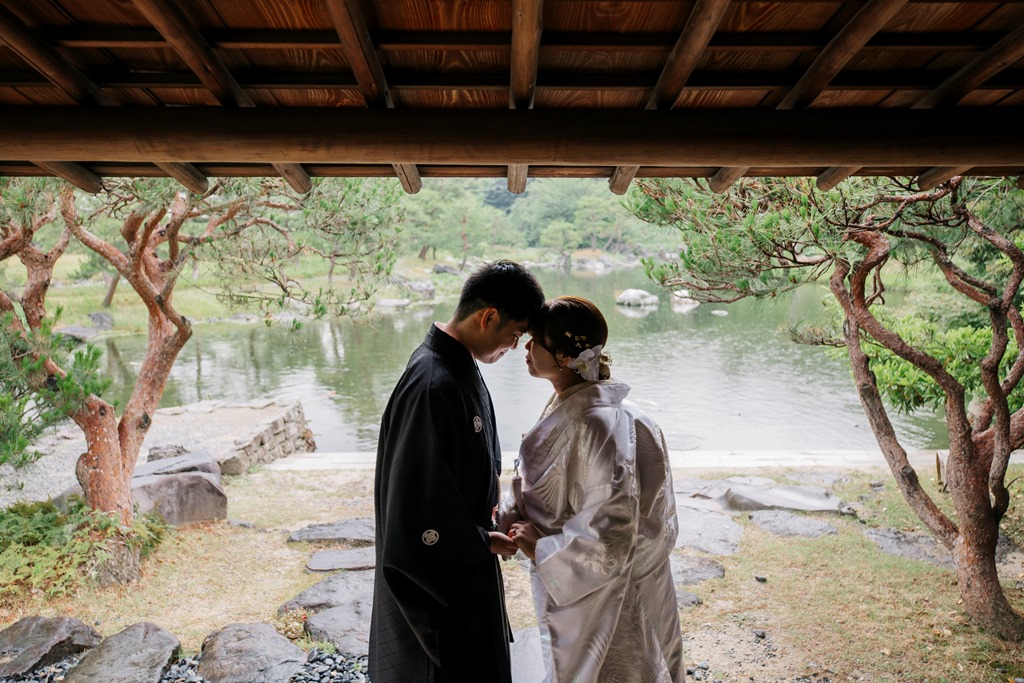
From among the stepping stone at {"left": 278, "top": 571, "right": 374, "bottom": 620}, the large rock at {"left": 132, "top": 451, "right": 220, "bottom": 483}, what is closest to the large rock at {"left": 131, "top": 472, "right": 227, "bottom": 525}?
the large rock at {"left": 132, "top": 451, "right": 220, "bottom": 483}

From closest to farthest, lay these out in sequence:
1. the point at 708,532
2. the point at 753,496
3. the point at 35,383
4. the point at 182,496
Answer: the point at 35,383
the point at 708,532
the point at 182,496
the point at 753,496

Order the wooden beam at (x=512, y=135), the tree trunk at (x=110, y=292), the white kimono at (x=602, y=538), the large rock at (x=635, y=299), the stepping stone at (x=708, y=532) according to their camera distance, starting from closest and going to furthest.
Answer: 1. the white kimono at (x=602, y=538)
2. the wooden beam at (x=512, y=135)
3. the stepping stone at (x=708, y=532)
4. the tree trunk at (x=110, y=292)
5. the large rock at (x=635, y=299)

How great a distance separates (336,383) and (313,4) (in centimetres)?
1139

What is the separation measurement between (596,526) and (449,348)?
635 mm

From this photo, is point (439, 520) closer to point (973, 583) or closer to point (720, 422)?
point (973, 583)

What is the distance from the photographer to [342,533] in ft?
18.2

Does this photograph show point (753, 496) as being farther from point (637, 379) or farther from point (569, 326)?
point (637, 379)

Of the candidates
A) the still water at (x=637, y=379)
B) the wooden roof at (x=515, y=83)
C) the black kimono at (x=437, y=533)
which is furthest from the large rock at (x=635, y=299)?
the black kimono at (x=437, y=533)

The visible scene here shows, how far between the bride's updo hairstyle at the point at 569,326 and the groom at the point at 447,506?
0.04m

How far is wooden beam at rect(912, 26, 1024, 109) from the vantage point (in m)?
1.79

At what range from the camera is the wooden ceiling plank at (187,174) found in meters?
2.36

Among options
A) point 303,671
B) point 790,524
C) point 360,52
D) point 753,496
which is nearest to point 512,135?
point 360,52

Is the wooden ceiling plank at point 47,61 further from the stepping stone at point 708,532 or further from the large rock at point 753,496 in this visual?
the large rock at point 753,496

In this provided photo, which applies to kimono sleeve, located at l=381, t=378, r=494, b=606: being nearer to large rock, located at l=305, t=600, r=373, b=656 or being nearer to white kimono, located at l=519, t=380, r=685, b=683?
white kimono, located at l=519, t=380, r=685, b=683
